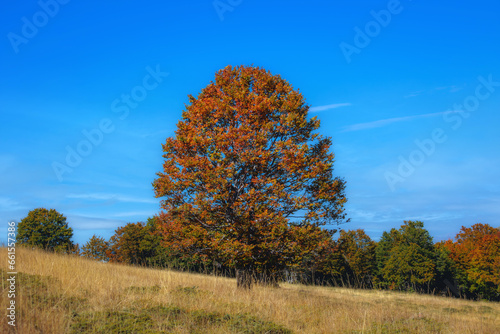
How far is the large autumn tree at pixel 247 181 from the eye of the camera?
13898 millimetres

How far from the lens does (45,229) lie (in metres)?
43.3

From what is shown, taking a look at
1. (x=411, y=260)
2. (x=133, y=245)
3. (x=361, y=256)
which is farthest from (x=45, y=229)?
(x=361, y=256)

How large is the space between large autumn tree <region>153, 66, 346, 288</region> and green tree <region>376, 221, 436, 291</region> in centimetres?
4858

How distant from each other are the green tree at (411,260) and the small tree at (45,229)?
50000 millimetres

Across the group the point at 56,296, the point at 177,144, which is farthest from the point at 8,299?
the point at 177,144

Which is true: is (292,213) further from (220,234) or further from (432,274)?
(432,274)

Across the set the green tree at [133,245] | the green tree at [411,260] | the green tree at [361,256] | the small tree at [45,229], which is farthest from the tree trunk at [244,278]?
the green tree at [361,256]

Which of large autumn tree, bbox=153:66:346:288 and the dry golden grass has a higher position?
large autumn tree, bbox=153:66:346:288

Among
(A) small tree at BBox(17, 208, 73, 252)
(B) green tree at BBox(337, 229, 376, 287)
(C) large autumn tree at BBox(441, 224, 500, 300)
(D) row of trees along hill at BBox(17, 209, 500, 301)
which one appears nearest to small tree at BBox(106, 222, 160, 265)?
(D) row of trees along hill at BBox(17, 209, 500, 301)

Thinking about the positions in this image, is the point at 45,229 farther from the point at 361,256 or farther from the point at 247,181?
the point at 361,256

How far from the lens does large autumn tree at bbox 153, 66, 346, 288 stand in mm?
13898

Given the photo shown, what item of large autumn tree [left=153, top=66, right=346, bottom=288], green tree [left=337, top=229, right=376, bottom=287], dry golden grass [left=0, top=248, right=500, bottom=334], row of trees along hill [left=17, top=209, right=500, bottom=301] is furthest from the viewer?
green tree [left=337, top=229, right=376, bottom=287]

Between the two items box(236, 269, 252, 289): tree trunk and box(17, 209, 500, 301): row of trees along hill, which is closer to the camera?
box(236, 269, 252, 289): tree trunk

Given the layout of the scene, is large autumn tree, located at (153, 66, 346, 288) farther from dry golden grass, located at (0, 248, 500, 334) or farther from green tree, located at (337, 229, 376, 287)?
green tree, located at (337, 229, 376, 287)
